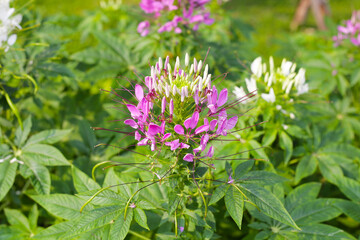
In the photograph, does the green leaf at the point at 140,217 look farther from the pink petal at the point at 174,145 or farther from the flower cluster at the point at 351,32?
the flower cluster at the point at 351,32

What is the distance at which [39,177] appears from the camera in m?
1.89

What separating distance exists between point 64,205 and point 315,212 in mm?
1366

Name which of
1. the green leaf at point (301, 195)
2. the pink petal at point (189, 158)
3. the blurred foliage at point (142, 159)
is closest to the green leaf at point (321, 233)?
the blurred foliage at point (142, 159)

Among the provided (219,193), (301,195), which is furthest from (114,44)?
(301,195)

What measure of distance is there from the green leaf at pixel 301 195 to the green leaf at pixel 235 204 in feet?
1.96

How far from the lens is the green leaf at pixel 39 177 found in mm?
1856

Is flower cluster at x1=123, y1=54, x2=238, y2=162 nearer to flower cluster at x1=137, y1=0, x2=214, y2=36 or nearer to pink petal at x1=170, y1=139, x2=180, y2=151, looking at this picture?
pink petal at x1=170, y1=139, x2=180, y2=151

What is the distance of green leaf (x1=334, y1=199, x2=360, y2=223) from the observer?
1.81 metres

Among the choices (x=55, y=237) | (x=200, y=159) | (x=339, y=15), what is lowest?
(x=339, y=15)

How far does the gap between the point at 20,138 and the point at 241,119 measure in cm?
140

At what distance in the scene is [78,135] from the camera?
2760 millimetres

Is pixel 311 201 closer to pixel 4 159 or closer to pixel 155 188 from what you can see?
pixel 155 188

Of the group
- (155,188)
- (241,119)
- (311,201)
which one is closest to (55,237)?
(155,188)

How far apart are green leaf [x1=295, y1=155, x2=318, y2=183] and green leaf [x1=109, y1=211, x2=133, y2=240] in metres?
1.23
